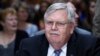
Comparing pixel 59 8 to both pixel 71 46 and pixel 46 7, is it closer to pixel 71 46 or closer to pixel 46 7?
pixel 71 46

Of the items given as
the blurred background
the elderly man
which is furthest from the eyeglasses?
the blurred background

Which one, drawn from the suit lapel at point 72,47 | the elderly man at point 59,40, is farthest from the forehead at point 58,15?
the suit lapel at point 72,47

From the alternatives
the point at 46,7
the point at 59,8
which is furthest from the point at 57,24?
the point at 46,7

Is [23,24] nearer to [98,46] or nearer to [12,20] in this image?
[12,20]

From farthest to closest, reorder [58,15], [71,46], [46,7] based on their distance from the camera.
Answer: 1. [46,7]
2. [71,46]
3. [58,15]

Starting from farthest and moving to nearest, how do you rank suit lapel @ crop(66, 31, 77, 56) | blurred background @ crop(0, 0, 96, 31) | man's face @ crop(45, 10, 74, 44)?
blurred background @ crop(0, 0, 96, 31), suit lapel @ crop(66, 31, 77, 56), man's face @ crop(45, 10, 74, 44)

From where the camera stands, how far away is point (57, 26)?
375 cm

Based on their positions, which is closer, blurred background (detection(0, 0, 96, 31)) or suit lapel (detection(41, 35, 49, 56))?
suit lapel (detection(41, 35, 49, 56))

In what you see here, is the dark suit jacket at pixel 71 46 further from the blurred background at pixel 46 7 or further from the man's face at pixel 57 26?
the blurred background at pixel 46 7

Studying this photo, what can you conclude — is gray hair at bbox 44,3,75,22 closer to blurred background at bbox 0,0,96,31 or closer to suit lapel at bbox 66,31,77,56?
suit lapel at bbox 66,31,77,56

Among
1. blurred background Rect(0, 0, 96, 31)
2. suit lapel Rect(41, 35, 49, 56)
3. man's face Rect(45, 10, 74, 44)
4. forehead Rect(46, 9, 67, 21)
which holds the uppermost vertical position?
forehead Rect(46, 9, 67, 21)

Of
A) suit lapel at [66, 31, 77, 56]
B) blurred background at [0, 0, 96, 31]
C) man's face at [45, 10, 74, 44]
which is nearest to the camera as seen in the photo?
man's face at [45, 10, 74, 44]

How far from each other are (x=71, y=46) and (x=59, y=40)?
18 centimetres

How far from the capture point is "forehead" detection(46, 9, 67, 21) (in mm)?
3733
